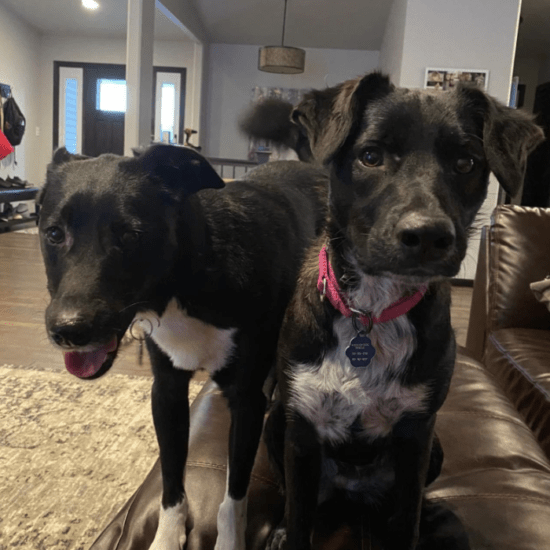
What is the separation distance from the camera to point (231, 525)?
1.17 meters

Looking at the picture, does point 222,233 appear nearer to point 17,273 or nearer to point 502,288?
point 502,288

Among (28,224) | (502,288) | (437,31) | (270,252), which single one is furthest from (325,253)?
(28,224)

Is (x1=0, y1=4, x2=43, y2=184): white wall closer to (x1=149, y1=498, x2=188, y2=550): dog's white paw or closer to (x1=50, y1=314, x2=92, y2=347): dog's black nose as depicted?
(x1=149, y1=498, x2=188, y2=550): dog's white paw

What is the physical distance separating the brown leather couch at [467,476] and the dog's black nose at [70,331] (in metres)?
0.52

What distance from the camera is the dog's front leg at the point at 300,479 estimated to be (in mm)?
1088

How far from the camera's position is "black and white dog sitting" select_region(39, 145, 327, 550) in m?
1.00

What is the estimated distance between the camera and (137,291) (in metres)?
1.05

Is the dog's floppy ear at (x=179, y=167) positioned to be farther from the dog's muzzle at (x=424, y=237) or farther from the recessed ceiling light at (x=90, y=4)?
the recessed ceiling light at (x=90, y=4)

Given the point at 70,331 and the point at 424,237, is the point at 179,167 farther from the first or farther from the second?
the point at 424,237

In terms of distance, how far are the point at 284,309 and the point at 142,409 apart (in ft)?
4.34

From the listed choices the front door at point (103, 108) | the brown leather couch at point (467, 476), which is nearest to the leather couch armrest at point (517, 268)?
the brown leather couch at point (467, 476)

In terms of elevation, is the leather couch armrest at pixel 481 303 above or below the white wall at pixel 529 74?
below

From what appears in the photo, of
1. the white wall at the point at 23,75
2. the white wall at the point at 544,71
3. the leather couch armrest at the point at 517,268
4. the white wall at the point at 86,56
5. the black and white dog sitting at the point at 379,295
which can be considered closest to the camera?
the black and white dog sitting at the point at 379,295

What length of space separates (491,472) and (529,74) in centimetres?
939
